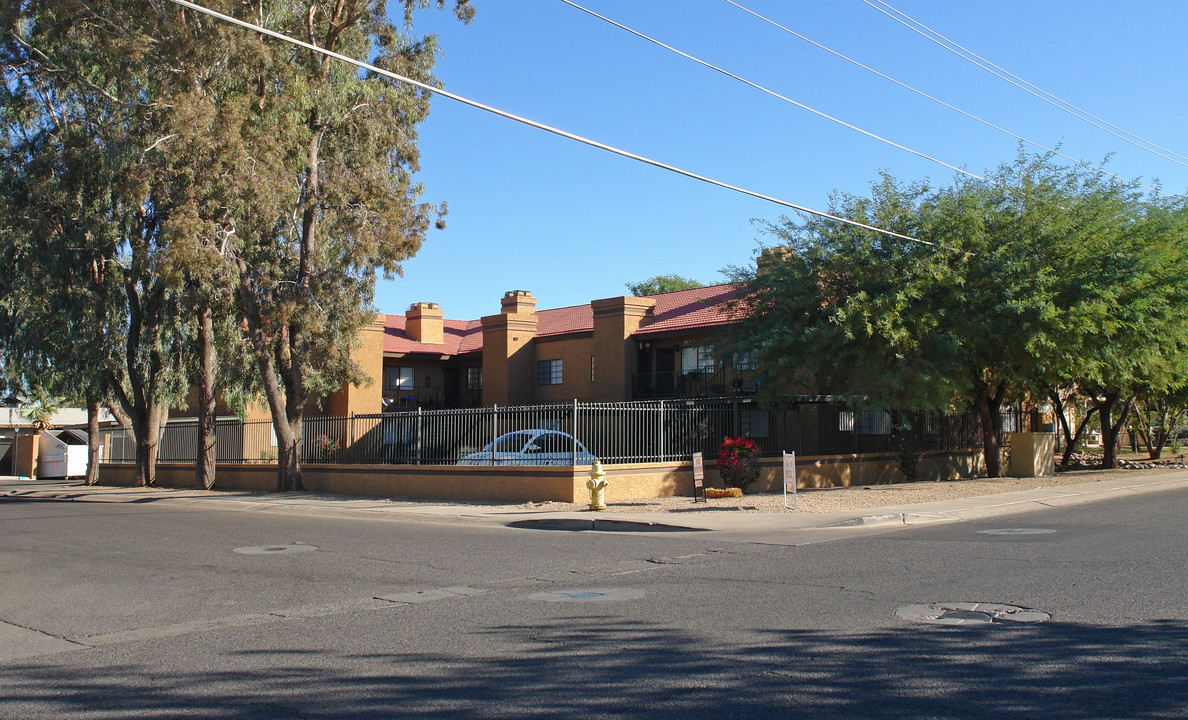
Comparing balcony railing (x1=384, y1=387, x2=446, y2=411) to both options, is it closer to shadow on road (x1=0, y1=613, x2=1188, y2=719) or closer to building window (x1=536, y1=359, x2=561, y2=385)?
building window (x1=536, y1=359, x2=561, y2=385)

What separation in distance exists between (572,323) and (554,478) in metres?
21.6

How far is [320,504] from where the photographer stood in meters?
22.7

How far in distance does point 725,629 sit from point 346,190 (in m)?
20.6

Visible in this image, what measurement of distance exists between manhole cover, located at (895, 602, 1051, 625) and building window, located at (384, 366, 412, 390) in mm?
37144

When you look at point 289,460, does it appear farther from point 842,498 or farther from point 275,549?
point 842,498

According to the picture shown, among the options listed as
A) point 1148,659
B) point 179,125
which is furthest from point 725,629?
point 179,125

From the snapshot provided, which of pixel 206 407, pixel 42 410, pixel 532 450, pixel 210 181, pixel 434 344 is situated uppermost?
pixel 210 181

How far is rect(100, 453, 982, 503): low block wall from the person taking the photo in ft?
70.4

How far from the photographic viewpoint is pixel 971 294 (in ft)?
75.3

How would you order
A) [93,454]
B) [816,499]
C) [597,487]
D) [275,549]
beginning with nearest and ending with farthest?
[275,549] < [597,487] < [816,499] < [93,454]

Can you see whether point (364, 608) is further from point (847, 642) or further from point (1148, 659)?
point (1148, 659)

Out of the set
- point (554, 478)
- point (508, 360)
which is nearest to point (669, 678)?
point (554, 478)

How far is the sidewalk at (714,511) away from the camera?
16.7 metres

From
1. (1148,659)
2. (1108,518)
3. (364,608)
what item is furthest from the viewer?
(1108,518)
